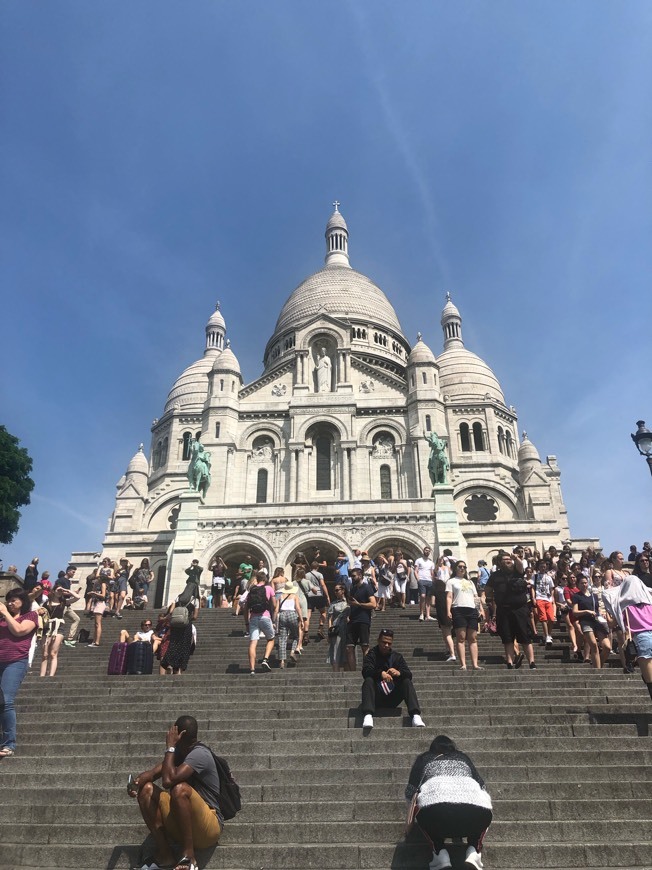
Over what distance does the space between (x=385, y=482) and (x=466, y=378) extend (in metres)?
14.6

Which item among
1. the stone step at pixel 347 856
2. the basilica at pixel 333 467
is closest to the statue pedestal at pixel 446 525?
the basilica at pixel 333 467

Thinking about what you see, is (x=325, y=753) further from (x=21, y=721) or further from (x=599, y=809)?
(x=21, y=721)

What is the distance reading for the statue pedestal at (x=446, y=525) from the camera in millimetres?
27875

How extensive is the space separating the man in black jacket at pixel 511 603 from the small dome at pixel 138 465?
34987mm

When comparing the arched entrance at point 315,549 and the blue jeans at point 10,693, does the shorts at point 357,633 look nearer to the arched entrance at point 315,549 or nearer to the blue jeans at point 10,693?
the blue jeans at point 10,693

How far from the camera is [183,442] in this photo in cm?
4425

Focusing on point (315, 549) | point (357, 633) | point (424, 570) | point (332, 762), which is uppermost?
point (315, 549)

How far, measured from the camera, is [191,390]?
155ft

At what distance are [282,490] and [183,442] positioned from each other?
538 inches

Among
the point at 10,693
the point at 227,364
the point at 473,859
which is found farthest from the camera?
the point at 227,364

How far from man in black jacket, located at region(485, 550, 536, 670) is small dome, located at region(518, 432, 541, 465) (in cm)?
3002

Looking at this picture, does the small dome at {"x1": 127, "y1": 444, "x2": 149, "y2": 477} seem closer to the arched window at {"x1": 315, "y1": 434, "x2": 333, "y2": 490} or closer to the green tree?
the green tree

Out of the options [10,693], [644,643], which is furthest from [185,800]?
[644,643]

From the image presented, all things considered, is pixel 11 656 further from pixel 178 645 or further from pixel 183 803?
pixel 178 645
